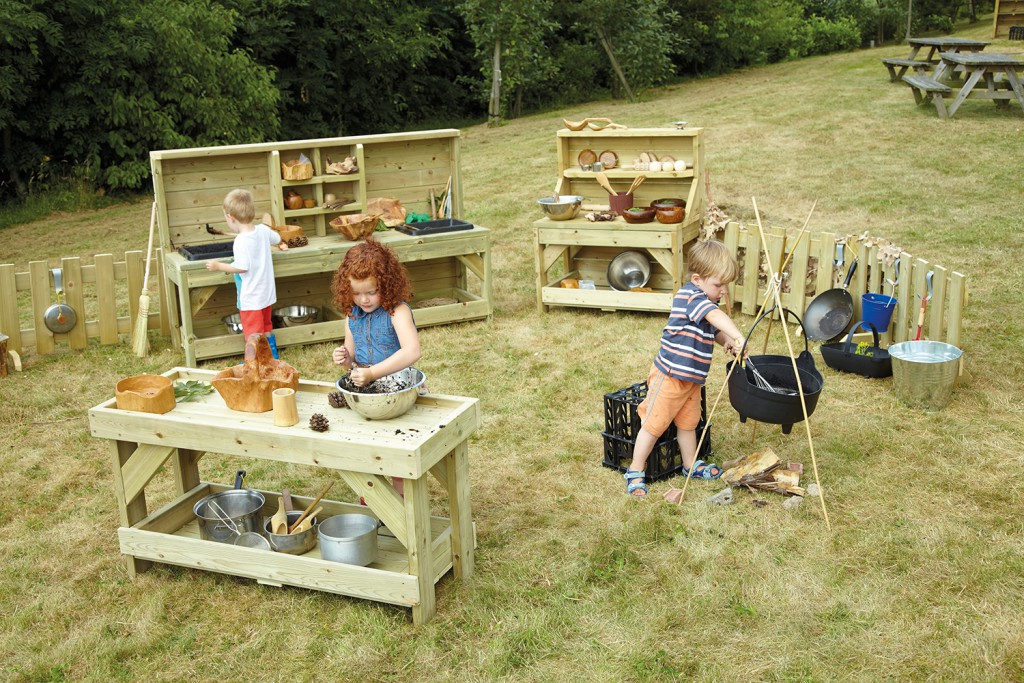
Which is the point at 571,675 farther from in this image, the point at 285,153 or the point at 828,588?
the point at 285,153

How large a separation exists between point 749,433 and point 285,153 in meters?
5.39

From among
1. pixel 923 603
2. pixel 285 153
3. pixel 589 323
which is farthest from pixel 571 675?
pixel 285 153

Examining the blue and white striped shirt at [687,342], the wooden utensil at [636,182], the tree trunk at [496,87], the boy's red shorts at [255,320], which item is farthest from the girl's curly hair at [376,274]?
the tree trunk at [496,87]

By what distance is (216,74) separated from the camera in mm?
18641

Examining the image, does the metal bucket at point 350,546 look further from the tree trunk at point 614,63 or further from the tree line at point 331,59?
the tree trunk at point 614,63

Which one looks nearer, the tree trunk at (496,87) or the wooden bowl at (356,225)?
the wooden bowl at (356,225)

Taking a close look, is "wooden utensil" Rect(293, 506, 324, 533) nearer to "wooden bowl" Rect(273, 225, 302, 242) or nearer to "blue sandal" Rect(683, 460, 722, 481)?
"blue sandal" Rect(683, 460, 722, 481)

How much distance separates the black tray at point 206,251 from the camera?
841cm

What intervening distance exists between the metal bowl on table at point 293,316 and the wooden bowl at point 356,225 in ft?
2.78

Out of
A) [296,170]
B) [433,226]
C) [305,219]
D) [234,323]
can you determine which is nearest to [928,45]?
[433,226]

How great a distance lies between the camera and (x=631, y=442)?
6117 millimetres

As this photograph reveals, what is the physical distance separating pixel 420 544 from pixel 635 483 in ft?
6.11

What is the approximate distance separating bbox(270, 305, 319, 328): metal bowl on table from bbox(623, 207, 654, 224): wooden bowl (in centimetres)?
322

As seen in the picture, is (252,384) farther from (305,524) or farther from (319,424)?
(305,524)
